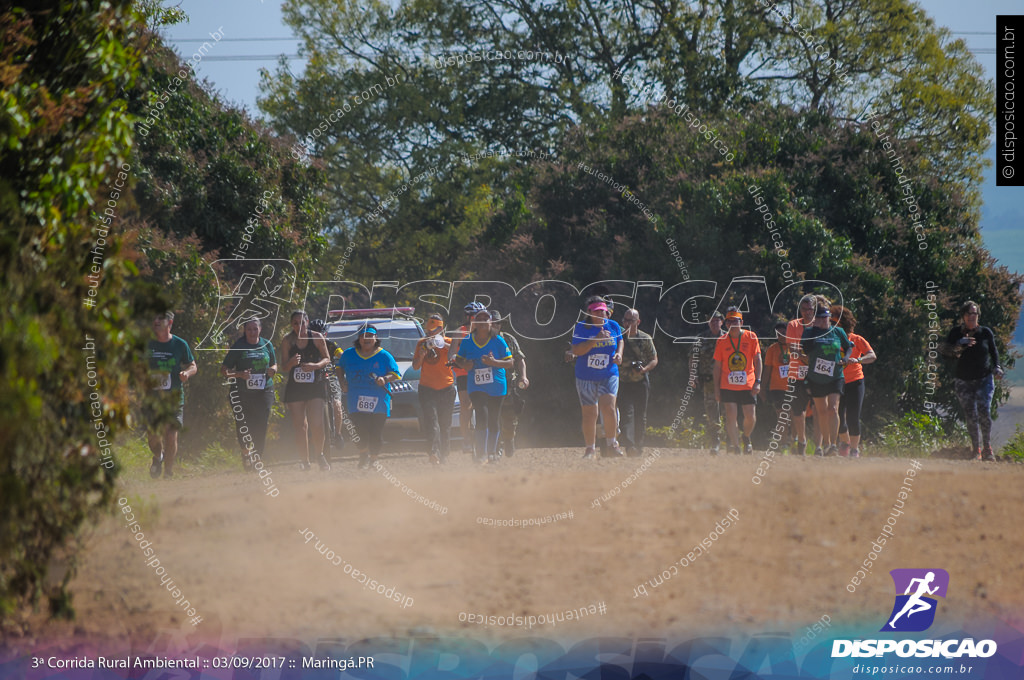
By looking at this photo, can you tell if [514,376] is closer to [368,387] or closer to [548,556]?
[368,387]

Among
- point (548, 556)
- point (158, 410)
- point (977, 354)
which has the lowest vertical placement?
point (548, 556)

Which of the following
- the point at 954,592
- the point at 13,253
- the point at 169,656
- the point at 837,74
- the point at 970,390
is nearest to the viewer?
the point at 13,253

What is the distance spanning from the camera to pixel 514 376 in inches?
476

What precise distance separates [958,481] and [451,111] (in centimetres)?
1840

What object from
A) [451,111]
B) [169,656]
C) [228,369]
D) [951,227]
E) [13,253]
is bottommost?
[169,656]

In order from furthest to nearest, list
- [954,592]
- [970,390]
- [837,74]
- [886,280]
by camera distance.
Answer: [837,74]
[886,280]
[970,390]
[954,592]

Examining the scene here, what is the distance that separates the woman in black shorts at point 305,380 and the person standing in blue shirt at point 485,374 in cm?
164

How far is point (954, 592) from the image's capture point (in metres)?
5.90

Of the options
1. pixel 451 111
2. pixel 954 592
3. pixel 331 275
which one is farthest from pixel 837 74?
pixel 954 592

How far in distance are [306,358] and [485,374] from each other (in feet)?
6.82

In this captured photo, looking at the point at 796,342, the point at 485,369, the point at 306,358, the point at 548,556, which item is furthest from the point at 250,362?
the point at 796,342

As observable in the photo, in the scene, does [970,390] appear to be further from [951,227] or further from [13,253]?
[13,253]

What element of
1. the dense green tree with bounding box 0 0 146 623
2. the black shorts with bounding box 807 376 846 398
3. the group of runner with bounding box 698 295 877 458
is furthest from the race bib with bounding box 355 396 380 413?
the dense green tree with bounding box 0 0 146 623

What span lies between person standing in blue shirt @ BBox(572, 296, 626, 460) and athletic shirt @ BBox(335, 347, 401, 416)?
7.37ft
